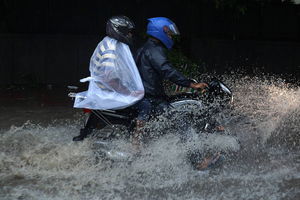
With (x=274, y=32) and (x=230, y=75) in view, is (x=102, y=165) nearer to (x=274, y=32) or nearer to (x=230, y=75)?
(x=230, y=75)

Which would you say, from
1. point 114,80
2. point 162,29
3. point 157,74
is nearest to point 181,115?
point 157,74

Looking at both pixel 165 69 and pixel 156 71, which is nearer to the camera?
pixel 165 69

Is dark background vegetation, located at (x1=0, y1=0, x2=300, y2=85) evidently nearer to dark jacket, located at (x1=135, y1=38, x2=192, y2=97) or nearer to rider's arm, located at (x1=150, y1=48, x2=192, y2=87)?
dark jacket, located at (x1=135, y1=38, x2=192, y2=97)

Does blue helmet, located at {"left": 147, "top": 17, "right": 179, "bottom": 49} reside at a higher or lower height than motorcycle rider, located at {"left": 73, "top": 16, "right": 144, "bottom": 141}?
higher

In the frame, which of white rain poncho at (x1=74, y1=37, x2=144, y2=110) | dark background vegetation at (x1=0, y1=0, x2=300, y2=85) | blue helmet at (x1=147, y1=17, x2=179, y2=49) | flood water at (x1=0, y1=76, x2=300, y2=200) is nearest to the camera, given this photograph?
flood water at (x1=0, y1=76, x2=300, y2=200)

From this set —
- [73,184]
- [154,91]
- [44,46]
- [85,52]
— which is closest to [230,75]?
[85,52]

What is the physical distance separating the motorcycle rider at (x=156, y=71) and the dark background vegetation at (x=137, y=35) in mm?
5618

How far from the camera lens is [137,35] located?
435 inches

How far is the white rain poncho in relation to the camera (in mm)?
5000

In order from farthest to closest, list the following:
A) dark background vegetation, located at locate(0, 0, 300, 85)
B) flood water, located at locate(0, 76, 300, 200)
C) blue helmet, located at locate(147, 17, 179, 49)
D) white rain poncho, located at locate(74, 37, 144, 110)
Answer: dark background vegetation, located at locate(0, 0, 300, 85)
blue helmet, located at locate(147, 17, 179, 49)
white rain poncho, located at locate(74, 37, 144, 110)
flood water, located at locate(0, 76, 300, 200)

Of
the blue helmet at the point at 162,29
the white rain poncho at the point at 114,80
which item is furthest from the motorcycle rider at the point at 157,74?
the white rain poncho at the point at 114,80

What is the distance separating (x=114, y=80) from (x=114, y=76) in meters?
0.05

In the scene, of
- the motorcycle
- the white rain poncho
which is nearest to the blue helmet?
the white rain poncho

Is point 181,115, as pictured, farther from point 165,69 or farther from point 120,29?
point 120,29
